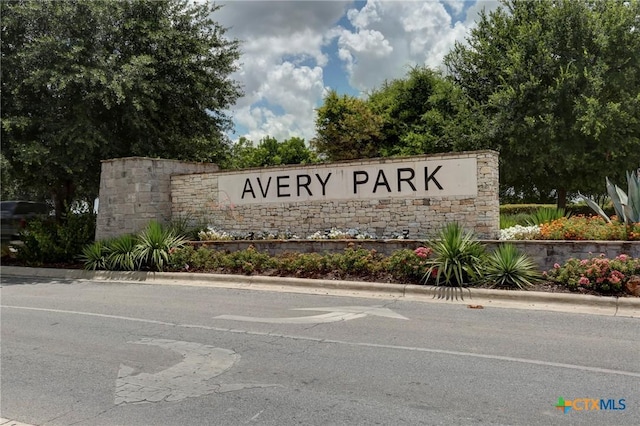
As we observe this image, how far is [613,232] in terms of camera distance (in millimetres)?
10594

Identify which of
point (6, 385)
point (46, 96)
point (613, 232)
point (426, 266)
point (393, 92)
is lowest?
point (6, 385)

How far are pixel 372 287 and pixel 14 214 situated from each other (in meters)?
17.2

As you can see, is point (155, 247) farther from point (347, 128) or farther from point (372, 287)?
point (347, 128)

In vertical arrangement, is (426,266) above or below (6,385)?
above

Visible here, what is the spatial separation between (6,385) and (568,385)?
18.9 ft

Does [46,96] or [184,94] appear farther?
[184,94]

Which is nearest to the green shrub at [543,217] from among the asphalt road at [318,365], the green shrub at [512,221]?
the green shrub at [512,221]

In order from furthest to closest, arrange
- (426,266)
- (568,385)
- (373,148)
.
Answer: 1. (373,148)
2. (426,266)
3. (568,385)

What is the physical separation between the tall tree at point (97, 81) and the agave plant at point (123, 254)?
2936 mm

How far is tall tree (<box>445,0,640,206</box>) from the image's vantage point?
19750 millimetres

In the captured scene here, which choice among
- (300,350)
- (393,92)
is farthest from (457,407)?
(393,92)

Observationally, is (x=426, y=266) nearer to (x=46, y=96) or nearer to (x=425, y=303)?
(x=425, y=303)

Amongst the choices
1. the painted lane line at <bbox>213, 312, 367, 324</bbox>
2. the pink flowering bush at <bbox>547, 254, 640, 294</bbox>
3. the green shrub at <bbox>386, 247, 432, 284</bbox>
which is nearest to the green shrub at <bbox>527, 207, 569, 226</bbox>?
the pink flowering bush at <bbox>547, 254, 640, 294</bbox>

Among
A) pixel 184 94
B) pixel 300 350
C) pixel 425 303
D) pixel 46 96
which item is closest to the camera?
pixel 300 350
